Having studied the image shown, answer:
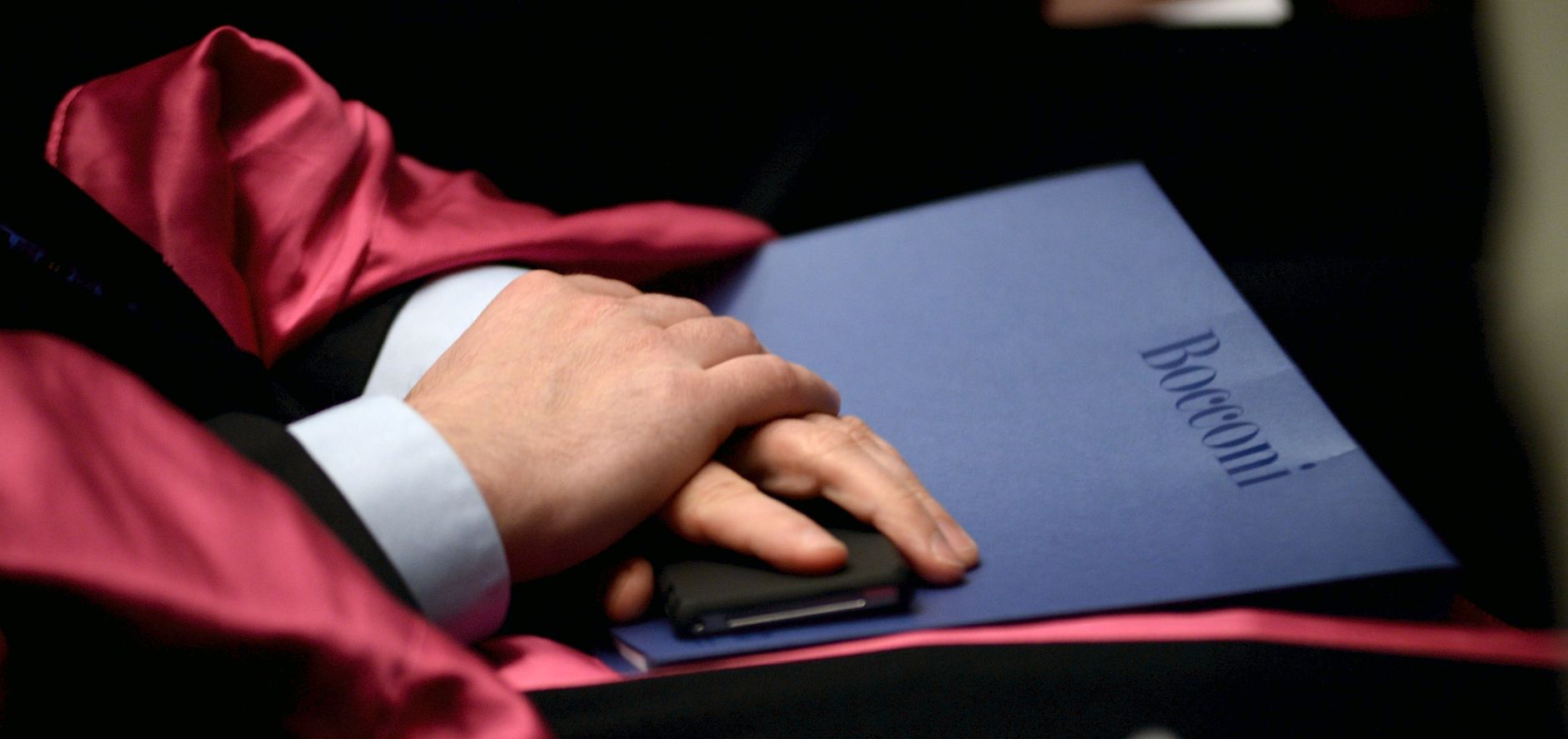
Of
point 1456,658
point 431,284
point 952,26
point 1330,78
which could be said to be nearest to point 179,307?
point 431,284

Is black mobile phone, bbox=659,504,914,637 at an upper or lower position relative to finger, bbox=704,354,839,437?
lower

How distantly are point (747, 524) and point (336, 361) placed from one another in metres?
→ 0.33

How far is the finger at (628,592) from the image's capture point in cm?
44

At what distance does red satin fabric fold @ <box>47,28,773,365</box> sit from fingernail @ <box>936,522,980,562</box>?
342mm

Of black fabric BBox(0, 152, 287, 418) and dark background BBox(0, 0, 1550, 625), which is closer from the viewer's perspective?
black fabric BBox(0, 152, 287, 418)

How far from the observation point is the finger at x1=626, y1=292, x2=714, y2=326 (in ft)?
1.79

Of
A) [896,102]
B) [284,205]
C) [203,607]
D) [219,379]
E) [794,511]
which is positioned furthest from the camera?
[896,102]

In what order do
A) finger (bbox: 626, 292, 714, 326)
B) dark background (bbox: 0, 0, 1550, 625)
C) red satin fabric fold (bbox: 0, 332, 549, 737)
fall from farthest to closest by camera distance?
dark background (bbox: 0, 0, 1550, 625) < finger (bbox: 626, 292, 714, 326) < red satin fabric fold (bbox: 0, 332, 549, 737)

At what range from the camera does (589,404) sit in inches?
18.6

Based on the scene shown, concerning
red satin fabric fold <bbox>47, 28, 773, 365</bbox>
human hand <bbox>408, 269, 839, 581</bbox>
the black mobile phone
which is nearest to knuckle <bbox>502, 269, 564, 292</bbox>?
human hand <bbox>408, 269, 839, 581</bbox>

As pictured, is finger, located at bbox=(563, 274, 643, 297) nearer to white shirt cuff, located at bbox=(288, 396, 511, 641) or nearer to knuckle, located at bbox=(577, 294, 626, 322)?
knuckle, located at bbox=(577, 294, 626, 322)

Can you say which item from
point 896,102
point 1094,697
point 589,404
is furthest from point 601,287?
point 896,102

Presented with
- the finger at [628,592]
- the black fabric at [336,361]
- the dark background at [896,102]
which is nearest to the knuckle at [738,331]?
the finger at [628,592]

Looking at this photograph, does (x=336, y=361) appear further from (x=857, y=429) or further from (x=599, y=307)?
(x=857, y=429)
